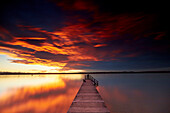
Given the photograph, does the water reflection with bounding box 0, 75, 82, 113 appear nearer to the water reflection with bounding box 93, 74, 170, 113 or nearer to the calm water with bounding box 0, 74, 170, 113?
the calm water with bounding box 0, 74, 170, 113

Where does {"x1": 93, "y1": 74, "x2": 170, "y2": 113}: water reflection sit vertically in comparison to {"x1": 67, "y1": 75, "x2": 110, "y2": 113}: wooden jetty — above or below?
below

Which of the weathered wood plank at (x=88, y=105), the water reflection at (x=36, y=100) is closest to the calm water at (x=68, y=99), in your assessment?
the water reflection at (x=36, y=100)

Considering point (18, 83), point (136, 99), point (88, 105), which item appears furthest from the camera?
point (18, 83)

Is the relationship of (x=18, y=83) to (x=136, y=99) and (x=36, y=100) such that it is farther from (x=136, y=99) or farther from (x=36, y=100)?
(x=136, y=99)

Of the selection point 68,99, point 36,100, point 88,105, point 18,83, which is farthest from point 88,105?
point 18,83

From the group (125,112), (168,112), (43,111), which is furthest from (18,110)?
(168,112)

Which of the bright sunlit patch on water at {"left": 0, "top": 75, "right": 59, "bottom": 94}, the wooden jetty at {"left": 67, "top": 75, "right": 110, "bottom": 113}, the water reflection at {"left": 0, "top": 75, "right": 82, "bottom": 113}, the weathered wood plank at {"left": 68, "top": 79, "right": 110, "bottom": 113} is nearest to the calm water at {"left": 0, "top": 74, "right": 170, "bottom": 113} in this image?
the water reflection at {"left": 0, "top": 75, "right": 82, "bottom": 113}

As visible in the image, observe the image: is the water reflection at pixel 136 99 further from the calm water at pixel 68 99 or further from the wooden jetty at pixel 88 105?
the wooden jetty at pixel 88 105

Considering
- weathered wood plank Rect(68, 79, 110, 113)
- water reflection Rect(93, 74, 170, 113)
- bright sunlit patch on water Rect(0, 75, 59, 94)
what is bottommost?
water reflection Rect(93, 74, 170, 113)

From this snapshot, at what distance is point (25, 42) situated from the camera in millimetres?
21125

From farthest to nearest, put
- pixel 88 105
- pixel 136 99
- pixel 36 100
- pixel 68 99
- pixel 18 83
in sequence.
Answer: pixel 18 83 → pixel 136 99 → pixel 68 99 → pixel 36 100 → pixel 88 105

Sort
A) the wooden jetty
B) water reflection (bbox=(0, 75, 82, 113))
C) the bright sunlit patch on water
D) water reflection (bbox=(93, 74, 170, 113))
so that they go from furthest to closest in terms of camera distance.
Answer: the bright sunlit patch on water < water reflection (bbox=(0, 75, 82, 113)) < water reflection (bbox=(93, 74, 170, 113)) < the wooden jetty

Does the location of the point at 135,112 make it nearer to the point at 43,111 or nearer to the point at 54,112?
the point at 54,112

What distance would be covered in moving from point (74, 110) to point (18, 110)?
9.72 meters
